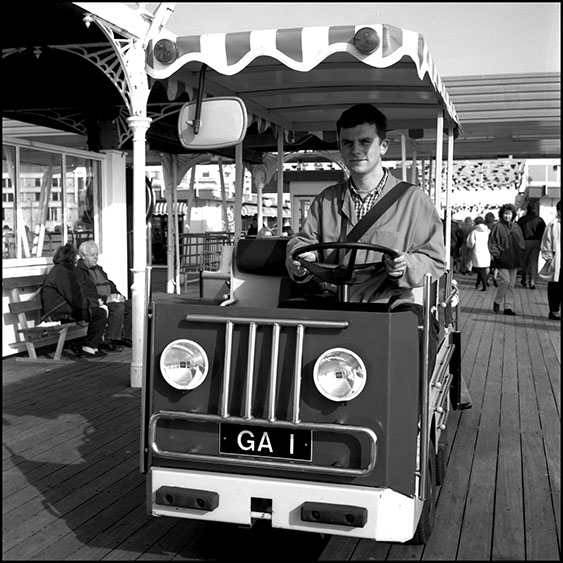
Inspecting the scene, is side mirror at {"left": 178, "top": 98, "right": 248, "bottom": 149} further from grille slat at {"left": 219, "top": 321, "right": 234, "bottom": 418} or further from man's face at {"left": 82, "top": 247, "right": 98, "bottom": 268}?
man's face at {"left": 82, "top": 247, "right": 98, "bottom": 268}

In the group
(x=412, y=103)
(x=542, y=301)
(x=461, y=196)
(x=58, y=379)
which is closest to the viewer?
(x=412, y=103)

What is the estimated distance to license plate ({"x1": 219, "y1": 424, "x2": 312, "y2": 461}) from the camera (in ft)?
9.85

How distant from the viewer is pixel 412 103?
198 inches

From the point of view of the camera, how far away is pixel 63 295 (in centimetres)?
816

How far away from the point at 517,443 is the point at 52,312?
5209 millimetres

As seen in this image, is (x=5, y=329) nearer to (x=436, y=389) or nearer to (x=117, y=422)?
(x=117, y=422)

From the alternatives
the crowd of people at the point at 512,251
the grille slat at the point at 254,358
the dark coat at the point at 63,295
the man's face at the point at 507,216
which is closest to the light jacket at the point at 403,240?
the grille slat at the point at 254,358

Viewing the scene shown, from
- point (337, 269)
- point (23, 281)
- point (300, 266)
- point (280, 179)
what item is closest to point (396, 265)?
point (337, 269)

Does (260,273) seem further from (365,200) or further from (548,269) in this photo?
(548,269)

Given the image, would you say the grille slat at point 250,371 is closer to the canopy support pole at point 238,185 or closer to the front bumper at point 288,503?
the front bumper at point 288,503

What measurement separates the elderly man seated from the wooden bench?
0.37 meters

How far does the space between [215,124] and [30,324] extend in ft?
19.2

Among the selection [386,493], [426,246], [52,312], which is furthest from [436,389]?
[52,312]

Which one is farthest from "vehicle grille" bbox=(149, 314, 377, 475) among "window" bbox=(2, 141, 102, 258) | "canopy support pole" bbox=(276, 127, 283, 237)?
"window" bbox=(2, 141, 102, 258)
